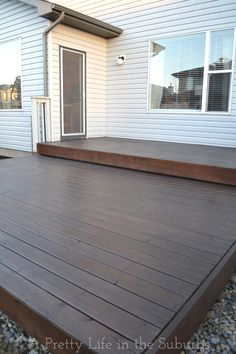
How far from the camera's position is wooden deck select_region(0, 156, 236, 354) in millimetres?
1263

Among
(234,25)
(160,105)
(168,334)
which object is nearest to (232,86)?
(234,25)

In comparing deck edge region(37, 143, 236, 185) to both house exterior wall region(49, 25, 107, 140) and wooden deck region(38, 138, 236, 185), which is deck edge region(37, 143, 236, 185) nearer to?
wooden deck region(38, 138, 236, 185)

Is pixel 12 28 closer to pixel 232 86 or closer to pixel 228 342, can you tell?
pixel 232 86

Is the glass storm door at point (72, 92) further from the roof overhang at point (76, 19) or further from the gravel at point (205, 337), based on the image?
the gravel at point (205, 337)

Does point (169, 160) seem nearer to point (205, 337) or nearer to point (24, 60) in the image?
point (205, 337)

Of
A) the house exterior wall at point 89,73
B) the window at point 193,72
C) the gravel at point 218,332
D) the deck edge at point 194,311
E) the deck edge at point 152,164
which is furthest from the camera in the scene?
the house exterior wall at point 89,73

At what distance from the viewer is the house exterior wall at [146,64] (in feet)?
16.6

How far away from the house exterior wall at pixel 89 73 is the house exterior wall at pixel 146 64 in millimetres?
174

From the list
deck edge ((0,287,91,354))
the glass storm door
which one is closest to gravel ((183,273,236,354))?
deck edge ((0,287,91,354))

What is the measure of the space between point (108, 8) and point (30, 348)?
6.56 meters

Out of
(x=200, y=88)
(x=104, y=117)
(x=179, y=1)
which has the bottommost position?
(x=104, y=117)

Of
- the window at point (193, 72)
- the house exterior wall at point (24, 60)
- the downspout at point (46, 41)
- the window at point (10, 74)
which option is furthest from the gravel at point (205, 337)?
the window at point (10, 74)

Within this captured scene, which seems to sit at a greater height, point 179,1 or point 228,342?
point 179,1

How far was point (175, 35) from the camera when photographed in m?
5.44
